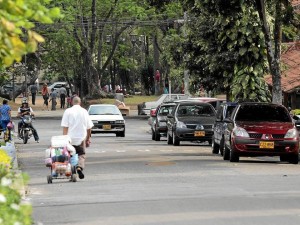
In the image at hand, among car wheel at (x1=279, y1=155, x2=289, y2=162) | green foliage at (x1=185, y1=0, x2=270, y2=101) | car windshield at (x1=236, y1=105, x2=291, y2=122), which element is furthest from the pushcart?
green foliage at (x1=185, y1=0, x2=270, y2=101)

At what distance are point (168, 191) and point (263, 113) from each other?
10550mm

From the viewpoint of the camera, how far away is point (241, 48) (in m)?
44.6

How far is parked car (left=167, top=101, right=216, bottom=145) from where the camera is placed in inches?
1538

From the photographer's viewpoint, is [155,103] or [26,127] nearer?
[26,127]

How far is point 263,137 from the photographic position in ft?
94.7

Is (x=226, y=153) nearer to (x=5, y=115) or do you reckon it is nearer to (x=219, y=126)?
(x=219, y=126)

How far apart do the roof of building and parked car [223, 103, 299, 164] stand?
1844 centimetres

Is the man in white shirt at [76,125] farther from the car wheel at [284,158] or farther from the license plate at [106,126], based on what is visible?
the license plate at [106,126]

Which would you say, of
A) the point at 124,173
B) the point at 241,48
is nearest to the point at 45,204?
the point at 124,173

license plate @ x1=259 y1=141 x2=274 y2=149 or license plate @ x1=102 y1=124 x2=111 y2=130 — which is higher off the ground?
license plate @ x1=102 y1=124 x2=111 y2=130

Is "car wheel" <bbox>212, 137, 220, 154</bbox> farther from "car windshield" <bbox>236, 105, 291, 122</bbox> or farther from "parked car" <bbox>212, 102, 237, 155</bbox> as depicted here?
"car windshield" <bbox>236, 105, 291, 122</bbox>

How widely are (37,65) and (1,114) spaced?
46.9 meters

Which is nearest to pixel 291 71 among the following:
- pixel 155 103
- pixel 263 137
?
pixel 155 103

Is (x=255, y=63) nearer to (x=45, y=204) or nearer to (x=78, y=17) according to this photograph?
(x=45, y=204)
